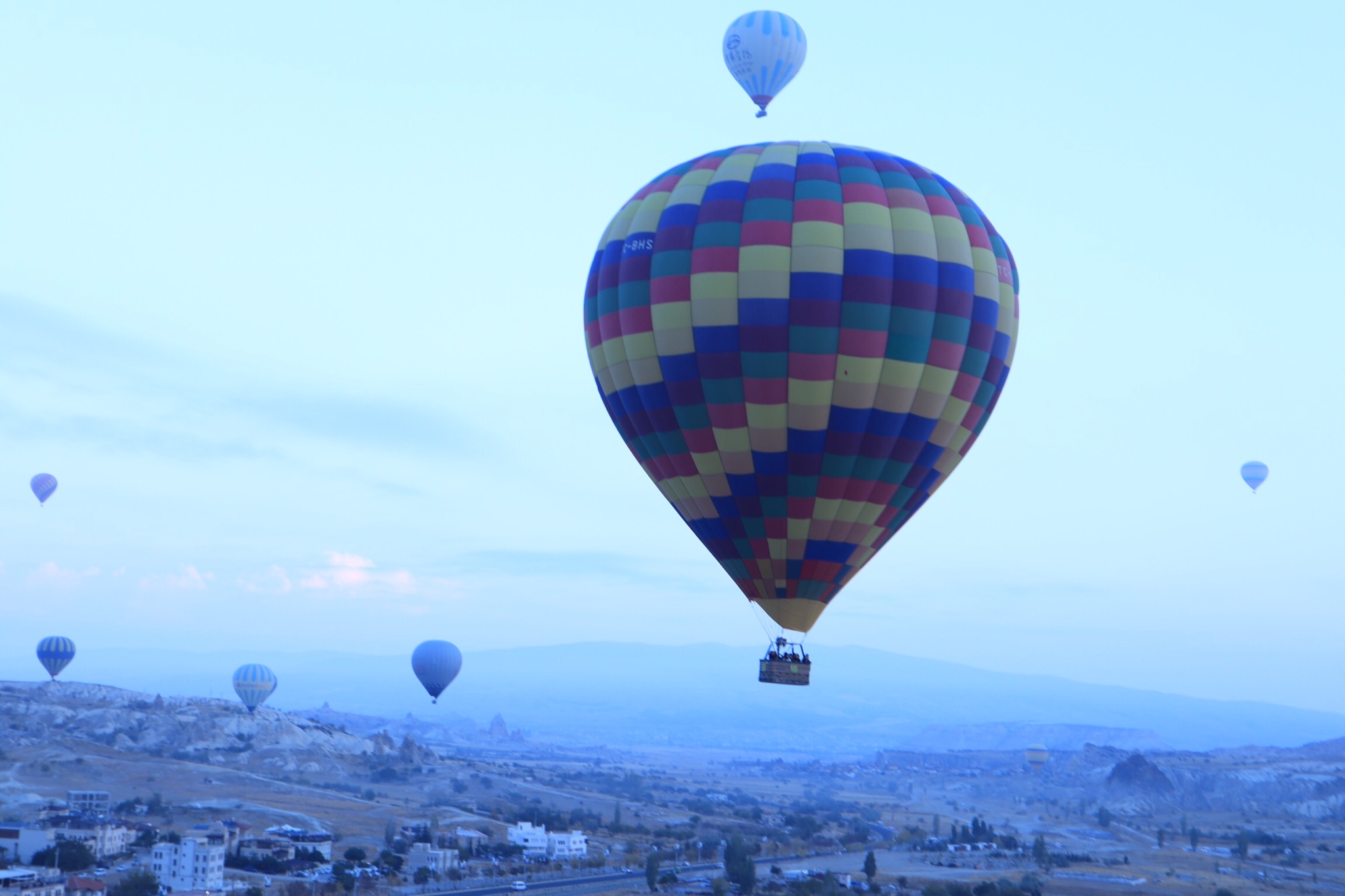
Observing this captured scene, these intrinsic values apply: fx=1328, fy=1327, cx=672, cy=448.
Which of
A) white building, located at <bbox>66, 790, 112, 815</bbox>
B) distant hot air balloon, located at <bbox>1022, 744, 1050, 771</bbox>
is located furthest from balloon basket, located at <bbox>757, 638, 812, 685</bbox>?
distant hot air balloon, located at <bbox>1022, 744, 1050, 771</bbox>

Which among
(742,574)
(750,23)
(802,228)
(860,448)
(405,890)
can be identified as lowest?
(405,890)

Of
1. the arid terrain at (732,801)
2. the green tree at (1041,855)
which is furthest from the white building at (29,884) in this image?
the green tree at (1041,855)

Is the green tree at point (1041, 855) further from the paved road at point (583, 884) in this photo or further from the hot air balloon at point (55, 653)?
the hot air balloon at point (55, 653)

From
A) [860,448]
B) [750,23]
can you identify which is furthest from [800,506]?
[750,23]

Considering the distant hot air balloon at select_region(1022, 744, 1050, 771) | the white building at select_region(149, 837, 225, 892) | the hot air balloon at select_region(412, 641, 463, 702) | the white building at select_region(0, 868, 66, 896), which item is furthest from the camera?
the distant hot air balloon at select_region(1022, 744, 1050, 771)

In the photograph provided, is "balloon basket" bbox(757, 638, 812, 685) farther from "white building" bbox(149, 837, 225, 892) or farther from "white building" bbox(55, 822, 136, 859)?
"white building" bbox(55, 822, 136, 859)

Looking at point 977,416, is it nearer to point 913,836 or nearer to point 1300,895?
point 1300,895
